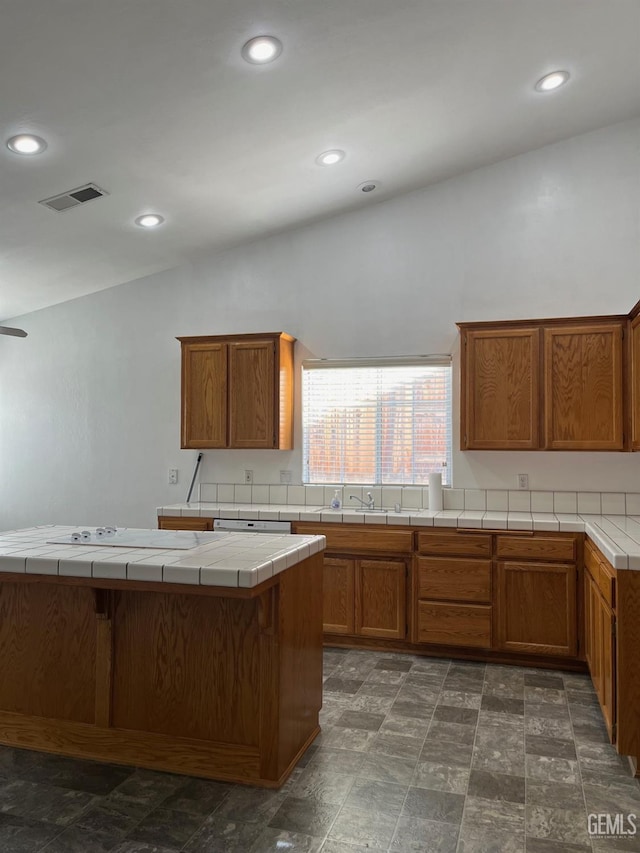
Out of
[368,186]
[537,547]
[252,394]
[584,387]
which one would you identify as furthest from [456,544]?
[368,186]

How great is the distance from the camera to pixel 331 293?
16.4 ft

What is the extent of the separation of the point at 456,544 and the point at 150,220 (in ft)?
9.71

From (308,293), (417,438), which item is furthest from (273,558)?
(308,293)

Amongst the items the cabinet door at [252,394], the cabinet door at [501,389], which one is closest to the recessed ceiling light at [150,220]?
the cabinet door at [252,394]

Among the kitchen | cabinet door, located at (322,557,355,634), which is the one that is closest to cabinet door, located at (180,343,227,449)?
the kitchen

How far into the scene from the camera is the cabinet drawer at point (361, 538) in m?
4.20

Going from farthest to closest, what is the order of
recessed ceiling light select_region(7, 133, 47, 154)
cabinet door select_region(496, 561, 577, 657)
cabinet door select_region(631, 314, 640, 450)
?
cabinet door select_region(496, 561, 577, 657) → cabinet door select_region(631, 314, 640, 450) → recessed ceiling light select_region(7, 133, 47, 154)

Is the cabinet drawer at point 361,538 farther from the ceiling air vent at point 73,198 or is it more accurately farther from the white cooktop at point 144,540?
the ceiling air vent at point 73,198

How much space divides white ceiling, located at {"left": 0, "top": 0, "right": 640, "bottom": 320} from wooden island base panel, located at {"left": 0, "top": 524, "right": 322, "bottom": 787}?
209cm

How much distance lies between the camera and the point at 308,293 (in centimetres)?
506

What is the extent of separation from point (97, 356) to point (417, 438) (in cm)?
288

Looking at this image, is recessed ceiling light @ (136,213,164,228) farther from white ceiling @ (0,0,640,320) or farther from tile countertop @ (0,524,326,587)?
tile countertop @ (0,524,326,587)

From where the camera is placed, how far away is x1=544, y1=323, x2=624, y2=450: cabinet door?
4.05m

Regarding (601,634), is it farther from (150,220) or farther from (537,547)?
(150,220)
